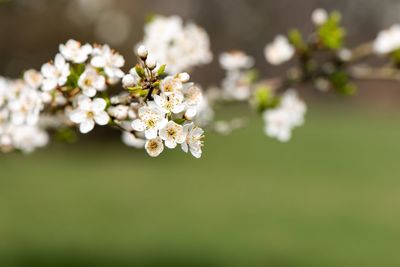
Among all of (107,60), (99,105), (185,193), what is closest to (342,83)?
(107,60)

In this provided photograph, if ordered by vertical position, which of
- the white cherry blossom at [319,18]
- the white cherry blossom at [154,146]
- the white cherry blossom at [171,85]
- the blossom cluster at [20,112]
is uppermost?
the white cherry blossom at [319,18]

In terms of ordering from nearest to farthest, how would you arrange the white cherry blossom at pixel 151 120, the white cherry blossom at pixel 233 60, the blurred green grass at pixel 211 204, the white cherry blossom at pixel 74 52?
1. the white cherry blossom at pixel 151 120
2. the white cherry blossom at pixel 74 52
3. the white cherry blossom at pixel 233 60
4. the blurred green grass at pixel 211 204

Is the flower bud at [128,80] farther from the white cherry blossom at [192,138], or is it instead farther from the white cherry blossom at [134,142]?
the white cherry blossom at [134,142]

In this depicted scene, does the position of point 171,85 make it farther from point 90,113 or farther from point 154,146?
point 90,113

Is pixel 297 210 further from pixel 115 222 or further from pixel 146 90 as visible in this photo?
pixel 146 90

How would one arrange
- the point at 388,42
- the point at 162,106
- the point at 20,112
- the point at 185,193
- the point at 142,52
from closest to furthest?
1. the point at 162,106
2. the point at 142,52
3. the point at 20,112
4. the point at 388,42
5. the point at 185,193

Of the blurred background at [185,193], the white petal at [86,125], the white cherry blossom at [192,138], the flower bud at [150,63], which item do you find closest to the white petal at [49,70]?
the white petal at [86,125]
